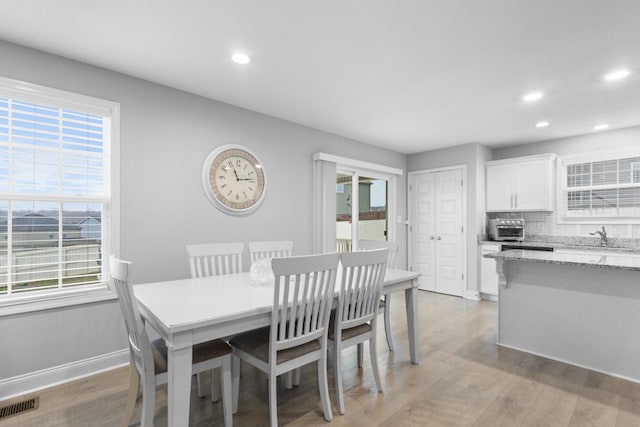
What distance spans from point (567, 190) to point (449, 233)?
1.72 metres

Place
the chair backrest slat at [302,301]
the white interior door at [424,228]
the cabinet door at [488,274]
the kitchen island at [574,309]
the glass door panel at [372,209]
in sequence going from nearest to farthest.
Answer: the chair backrest slat at [302,301] < the kitchen island at [574,309] < the cabinet door at [488,274] < the glass door panel at [372,209] < the white interior door at [424,228]

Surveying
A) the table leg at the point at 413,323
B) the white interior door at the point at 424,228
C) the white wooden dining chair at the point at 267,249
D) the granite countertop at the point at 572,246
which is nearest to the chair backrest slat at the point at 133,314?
the white wooden dining chair at the point at 267,249

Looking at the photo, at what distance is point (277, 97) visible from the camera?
327 centimetres

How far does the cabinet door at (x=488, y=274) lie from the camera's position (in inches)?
→ 188

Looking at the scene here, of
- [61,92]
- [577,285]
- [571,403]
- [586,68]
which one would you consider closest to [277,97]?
[61,92]

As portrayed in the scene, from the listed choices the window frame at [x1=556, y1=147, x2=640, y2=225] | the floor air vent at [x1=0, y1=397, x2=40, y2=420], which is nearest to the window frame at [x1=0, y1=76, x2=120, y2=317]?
the floor air vent at [x1=0, y1=397, x2=40, y2=420]

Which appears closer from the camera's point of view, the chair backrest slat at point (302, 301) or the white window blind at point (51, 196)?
the chair backrest slat at point (302, 301)

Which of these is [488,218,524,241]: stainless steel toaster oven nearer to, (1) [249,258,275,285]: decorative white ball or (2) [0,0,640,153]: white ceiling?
(2) [0,0,640,153]: white ceiling

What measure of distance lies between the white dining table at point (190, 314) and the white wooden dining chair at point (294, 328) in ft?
0.41

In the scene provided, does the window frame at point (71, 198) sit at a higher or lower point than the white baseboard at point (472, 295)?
higher

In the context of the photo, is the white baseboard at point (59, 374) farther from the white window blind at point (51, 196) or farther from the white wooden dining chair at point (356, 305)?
the white wooden dining chair at point (356, 305)

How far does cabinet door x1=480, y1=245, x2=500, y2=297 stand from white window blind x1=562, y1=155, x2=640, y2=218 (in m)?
1.16

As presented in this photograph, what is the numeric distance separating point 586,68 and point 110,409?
4340 millimetres

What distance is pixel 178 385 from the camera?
153 centimetres
